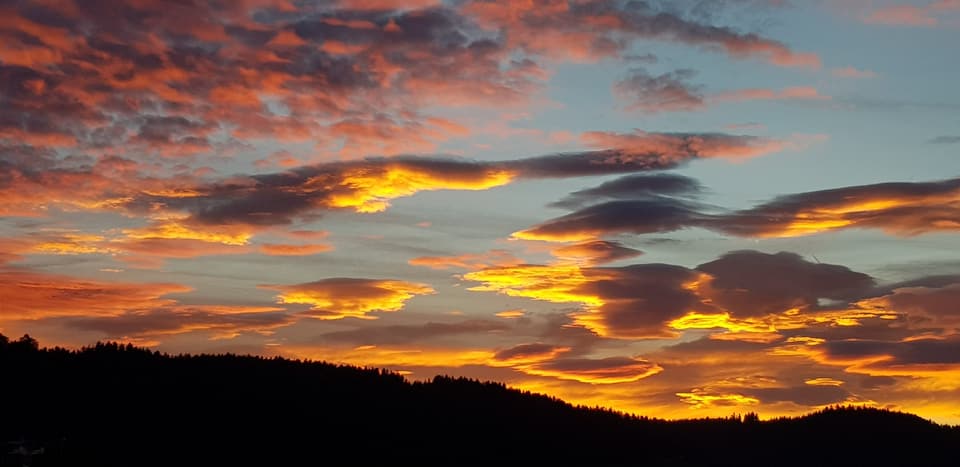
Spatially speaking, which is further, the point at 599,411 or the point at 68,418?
the point at 599,411

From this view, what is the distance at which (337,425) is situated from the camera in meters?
158

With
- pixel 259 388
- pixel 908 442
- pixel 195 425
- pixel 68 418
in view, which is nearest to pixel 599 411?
pixel 908 442

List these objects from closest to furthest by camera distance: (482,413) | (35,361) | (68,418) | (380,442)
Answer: (68,418), (35,361), (380,442), (482,413)

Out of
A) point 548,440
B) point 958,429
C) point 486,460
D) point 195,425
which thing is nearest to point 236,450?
point 195,425

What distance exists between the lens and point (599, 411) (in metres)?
192

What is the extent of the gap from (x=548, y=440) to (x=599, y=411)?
19031 mm

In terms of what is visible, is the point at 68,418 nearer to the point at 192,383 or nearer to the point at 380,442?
the point at 192,383

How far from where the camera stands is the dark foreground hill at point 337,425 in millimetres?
136875

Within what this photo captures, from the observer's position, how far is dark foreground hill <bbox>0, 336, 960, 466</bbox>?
449 feet

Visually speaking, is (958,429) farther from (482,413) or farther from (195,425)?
(195,425)

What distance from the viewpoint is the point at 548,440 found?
6895 inches

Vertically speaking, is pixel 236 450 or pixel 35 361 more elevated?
pixel 35 361

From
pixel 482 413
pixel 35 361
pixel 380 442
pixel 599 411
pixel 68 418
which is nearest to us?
pixel 68 418

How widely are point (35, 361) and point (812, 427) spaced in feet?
372
